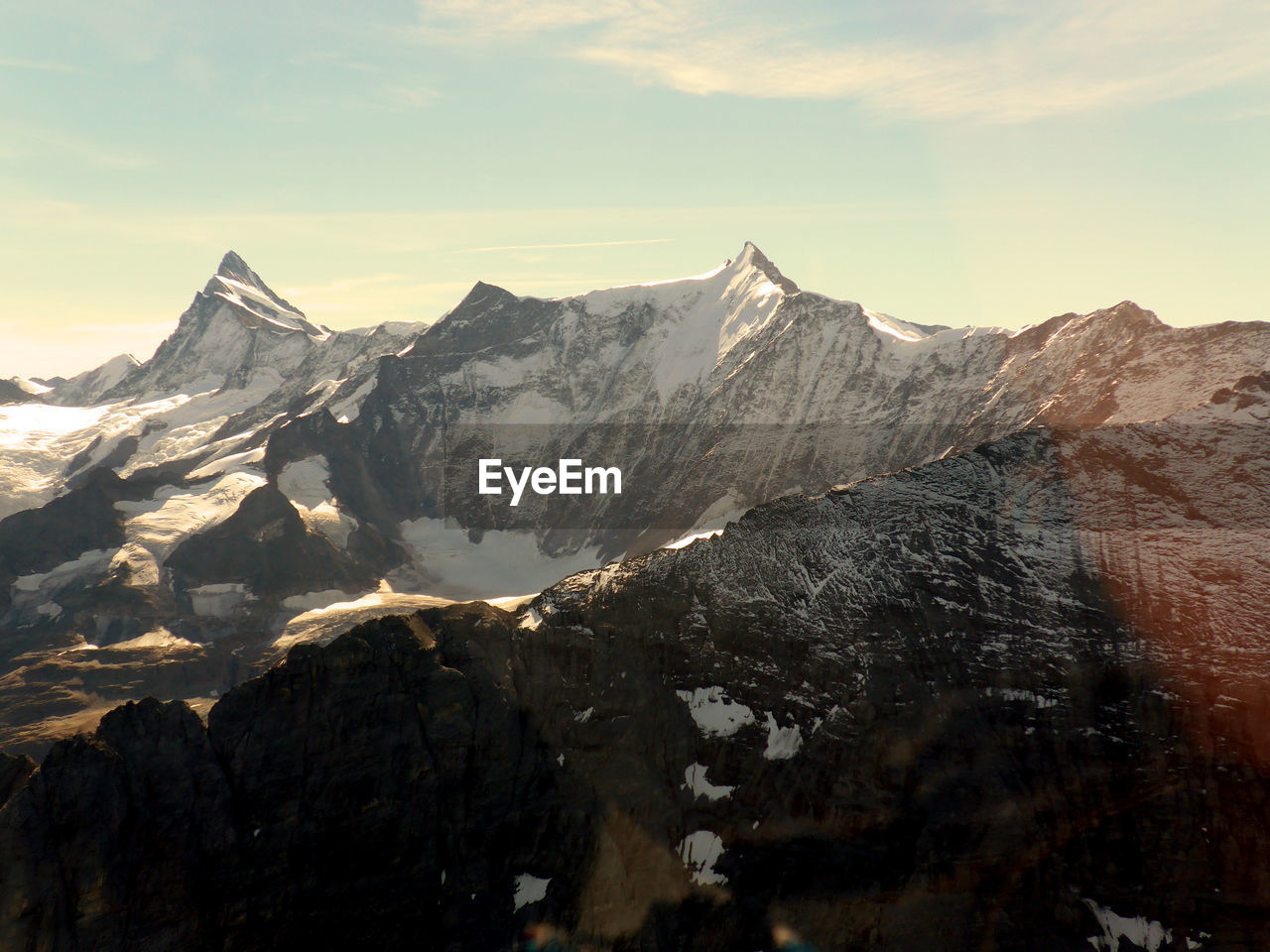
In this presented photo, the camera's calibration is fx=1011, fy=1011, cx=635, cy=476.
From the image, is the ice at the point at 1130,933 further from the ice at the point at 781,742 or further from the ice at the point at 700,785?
the ice at the point at 700,785

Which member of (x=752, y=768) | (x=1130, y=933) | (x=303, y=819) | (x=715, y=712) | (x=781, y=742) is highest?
(x=715, y=712)

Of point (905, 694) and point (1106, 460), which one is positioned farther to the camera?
point (1106, 460)

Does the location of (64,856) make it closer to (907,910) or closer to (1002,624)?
(907,910)

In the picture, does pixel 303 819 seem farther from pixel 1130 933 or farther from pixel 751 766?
pixel 1130 933

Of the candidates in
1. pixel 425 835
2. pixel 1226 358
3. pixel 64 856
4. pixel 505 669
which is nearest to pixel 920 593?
pixel 505 669

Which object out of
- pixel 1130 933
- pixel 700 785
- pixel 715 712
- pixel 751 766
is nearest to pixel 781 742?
pixel 751 766

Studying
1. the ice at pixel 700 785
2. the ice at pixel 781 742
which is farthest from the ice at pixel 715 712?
the ice at pixel 700 785

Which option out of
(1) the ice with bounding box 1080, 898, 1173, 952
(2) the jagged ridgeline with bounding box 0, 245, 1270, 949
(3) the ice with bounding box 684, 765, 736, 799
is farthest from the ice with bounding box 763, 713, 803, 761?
(1) the ice with bounding box 1080, 898, 1173, 952

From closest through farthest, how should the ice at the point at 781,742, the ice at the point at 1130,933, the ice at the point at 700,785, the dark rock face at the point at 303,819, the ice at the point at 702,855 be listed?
the ice at the point at 1130,933 < the dark rock face at the point at 303,819 < the ice at the point at 702,855 < the ice at the point at 700,785 < the ice at the point at 781,742

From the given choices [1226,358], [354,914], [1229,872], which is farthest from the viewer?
[1226,358]
